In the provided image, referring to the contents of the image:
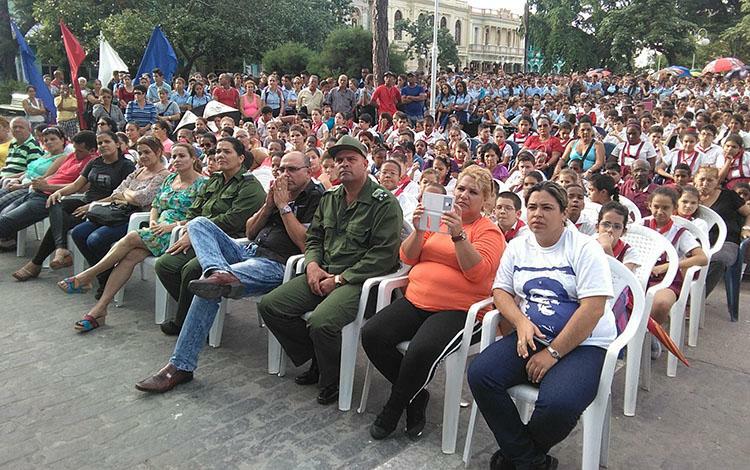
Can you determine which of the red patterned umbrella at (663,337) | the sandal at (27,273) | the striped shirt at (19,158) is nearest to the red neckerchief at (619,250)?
the red patterned umbrella at (663,337)

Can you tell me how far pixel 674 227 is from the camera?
4316 millimetres

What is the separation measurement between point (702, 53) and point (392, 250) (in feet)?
157

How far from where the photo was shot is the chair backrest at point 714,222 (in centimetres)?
461

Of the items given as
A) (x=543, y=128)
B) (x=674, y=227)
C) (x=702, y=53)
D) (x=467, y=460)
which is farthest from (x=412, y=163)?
(x=702, y=53)

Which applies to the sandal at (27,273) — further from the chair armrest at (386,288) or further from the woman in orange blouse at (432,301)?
the woman in orange blouse at (432,301)

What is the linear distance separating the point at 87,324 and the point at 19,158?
3.61m

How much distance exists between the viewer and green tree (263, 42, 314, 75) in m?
21.9

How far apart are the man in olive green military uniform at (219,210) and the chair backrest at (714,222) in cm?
354

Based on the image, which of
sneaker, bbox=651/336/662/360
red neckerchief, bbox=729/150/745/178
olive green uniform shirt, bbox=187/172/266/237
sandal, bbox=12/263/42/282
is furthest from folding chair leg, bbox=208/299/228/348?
red neckerchief, bbox=729/150/745/178

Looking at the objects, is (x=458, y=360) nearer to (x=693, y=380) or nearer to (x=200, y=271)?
(x=693, y=380)

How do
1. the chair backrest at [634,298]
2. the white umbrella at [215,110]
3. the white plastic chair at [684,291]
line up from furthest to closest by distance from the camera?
1. the white umbrella at [215,110]
2. the white plastic chair at [684,291]
3. the chair backrest at [634,298]

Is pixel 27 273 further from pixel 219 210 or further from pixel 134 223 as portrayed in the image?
pixel 219 210

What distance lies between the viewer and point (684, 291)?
3957 mm

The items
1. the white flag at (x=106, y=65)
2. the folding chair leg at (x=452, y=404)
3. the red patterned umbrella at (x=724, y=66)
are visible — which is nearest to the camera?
the folding chair leg at (x=452, y=404)
